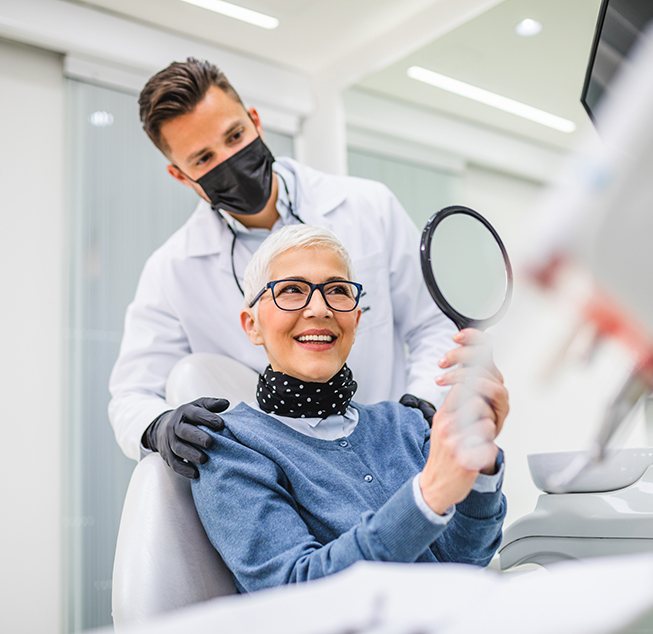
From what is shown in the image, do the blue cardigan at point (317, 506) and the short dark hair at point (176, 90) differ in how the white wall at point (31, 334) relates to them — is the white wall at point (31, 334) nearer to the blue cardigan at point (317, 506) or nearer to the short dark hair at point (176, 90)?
the short dark hair at point (176, 90)

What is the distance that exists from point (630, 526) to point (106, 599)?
7.27 feet

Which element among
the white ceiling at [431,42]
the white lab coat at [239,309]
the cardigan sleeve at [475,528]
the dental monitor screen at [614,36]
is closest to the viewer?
the cardigan sleeve at [475,528]

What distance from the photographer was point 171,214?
339cm

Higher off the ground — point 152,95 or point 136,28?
point 136,28

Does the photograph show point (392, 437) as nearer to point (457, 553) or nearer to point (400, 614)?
point (457, 553)

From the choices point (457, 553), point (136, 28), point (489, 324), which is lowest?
point (457, 553)

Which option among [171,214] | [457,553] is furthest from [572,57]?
[457,553]

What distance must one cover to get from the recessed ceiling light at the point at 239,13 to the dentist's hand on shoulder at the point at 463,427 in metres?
2.75

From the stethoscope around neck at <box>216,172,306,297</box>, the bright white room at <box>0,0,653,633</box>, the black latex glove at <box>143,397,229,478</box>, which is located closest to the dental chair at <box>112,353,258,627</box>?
the black latex glove at <box>143,397,229,478</box>

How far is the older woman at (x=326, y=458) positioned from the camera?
83cm

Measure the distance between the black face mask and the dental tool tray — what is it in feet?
3.10

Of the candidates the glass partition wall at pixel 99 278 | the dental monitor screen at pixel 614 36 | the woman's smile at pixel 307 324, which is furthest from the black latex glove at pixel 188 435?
the glass partition wall at pixel 99 278

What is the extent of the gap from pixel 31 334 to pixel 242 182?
152cm

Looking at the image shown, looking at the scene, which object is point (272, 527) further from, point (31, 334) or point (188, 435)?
point (31, 334)
